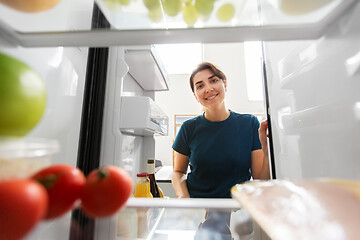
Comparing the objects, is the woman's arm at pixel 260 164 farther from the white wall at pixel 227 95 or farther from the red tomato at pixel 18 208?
the white wall at pixel 227 95

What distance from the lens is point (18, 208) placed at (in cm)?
15

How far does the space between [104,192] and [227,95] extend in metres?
4.51

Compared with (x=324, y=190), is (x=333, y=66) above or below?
above

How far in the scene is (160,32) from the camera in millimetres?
318

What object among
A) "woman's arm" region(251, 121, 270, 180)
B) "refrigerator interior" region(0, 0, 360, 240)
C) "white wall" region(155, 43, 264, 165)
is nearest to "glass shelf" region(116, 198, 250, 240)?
"refrigerator interior" region(0, 0, 360, 240)

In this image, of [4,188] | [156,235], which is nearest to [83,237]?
[156,235]

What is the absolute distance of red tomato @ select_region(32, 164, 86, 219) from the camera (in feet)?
0.67

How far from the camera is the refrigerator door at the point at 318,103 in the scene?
337 mm

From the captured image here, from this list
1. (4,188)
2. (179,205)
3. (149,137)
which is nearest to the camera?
(4,188)

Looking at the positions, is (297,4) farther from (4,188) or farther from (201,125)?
(201,125)

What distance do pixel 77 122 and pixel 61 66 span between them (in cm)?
19

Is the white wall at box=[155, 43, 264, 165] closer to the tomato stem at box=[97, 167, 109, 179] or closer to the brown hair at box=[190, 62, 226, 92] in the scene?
the brown hair at box=[190, 62, 226, 92]

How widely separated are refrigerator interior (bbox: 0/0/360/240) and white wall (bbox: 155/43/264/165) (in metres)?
3.98

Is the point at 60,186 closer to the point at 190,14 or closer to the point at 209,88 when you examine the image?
the point at 190,14
